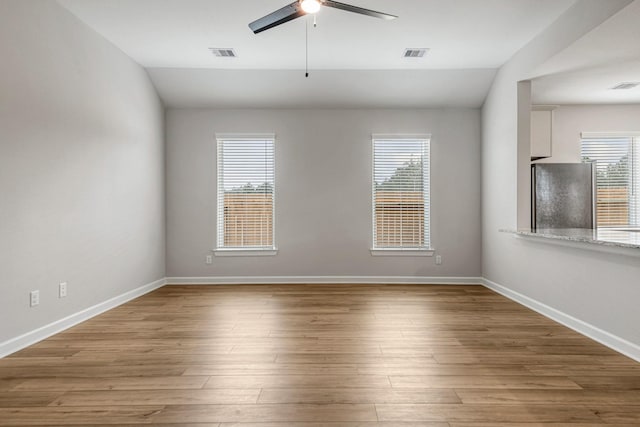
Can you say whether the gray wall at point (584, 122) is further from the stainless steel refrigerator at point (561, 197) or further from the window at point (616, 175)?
the stainless steel refrigerator at point (561, 197)

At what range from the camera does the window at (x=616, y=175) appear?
19.5 ft

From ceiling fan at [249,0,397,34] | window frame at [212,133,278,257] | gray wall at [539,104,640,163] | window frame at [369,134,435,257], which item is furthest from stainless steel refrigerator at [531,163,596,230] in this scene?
window frame at [212,133,278,257]

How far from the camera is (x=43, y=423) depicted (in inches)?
76.9

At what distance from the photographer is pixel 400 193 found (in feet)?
19.4

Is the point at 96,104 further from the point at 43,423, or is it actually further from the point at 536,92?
the point at 536,92

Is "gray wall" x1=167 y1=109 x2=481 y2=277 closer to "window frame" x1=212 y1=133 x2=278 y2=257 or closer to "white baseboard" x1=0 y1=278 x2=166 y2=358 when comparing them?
"window frame" x1=212 y1=133 x2=278 y2=257

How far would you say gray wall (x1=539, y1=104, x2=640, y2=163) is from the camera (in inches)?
234

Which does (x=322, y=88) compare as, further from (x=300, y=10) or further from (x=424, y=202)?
(x=300, y=10)

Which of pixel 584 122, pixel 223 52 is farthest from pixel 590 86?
pixel 223 52

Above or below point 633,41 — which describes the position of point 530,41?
above

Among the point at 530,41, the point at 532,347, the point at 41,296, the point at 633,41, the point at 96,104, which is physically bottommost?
the point at 532,347

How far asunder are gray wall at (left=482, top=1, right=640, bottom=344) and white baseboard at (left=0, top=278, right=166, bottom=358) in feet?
16.1

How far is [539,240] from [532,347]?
1500 millimetres

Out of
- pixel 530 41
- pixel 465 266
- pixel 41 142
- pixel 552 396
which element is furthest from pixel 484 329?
pixel 41 142
